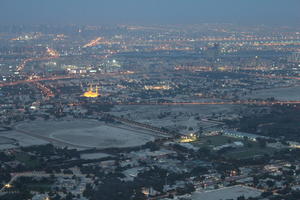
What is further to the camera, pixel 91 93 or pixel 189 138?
pixel 91 93

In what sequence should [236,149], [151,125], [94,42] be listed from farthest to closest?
[94,42]
[151,125]
[236,149]

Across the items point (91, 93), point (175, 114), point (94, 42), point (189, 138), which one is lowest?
point (94, 42)

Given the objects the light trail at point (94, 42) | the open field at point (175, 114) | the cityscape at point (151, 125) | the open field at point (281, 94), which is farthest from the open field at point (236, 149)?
the light trail at point (94, 42)

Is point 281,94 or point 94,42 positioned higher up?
point 281,94

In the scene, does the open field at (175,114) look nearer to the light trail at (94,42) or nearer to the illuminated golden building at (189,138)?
the illuminated golden building at (189,138)

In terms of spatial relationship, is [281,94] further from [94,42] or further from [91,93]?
[94,42]

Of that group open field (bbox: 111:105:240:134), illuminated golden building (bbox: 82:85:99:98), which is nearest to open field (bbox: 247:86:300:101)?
open field (bbox: 111:105:240:134)

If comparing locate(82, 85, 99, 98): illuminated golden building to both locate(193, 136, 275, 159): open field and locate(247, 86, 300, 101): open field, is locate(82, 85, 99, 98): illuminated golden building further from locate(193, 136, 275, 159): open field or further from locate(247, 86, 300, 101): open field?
locate(193, 136, 275, 159): open field

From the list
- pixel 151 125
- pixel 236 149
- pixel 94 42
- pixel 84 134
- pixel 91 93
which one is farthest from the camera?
pixel 94 42

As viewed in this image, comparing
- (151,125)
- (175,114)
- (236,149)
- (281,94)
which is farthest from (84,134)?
(281,94)
